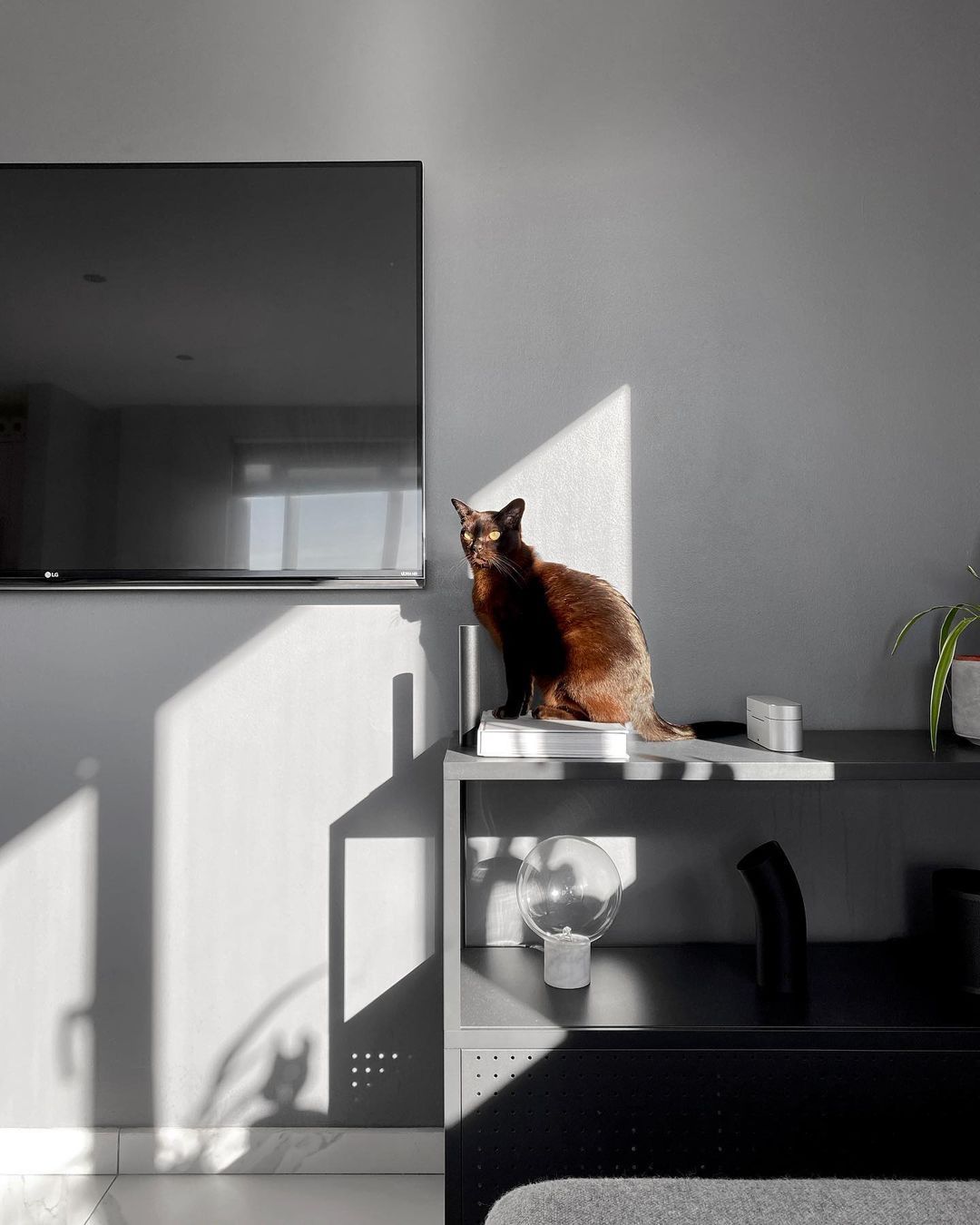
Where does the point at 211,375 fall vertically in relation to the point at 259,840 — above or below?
above

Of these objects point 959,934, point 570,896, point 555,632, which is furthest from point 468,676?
point 959,934

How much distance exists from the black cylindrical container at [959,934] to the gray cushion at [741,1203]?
0.66m

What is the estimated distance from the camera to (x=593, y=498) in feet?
4.96

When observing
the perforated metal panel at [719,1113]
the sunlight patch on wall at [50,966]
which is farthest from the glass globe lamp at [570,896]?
the sunlight patch on wall at [50,966]

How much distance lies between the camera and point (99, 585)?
148cm

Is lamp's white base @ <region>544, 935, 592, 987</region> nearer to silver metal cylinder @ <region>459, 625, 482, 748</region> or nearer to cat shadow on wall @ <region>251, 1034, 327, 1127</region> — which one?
silver metal cylinder @ <region>459, 625, 482, 748</region>

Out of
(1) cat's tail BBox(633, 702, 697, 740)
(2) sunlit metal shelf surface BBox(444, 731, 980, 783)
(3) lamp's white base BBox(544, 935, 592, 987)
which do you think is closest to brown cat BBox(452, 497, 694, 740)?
(1) cat's tail BBox(633, 702, 697, 740)

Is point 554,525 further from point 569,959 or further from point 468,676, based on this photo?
point 569,959

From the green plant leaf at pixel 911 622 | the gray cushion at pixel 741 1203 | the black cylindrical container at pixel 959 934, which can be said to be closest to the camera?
the gray cushion at pixel 741 1203

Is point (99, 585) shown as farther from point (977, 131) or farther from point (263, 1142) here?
point (977, 131)

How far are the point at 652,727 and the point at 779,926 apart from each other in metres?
0.36

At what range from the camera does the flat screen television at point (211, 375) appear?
1.48 m

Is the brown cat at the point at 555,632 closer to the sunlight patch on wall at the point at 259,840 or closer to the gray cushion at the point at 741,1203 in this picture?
the sunlight patch on wall at the point at 259,840

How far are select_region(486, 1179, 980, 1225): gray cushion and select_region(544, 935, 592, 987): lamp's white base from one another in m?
0.59
